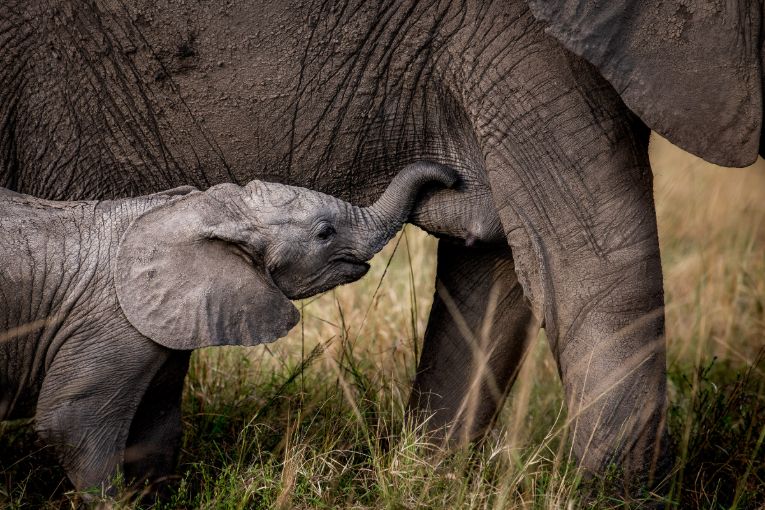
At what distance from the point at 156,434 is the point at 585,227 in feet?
4.54

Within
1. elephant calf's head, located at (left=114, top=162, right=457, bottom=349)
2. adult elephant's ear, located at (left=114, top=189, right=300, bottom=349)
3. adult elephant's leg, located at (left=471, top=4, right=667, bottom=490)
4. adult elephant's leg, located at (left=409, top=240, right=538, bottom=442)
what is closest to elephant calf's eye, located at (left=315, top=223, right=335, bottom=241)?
elephant calf's head, located at (left=114, top=162, right=457, bottom=349)

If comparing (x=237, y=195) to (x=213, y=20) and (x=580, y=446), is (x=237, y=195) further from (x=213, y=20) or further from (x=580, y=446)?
(x=580, y=446)

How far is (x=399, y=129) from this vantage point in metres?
3.87

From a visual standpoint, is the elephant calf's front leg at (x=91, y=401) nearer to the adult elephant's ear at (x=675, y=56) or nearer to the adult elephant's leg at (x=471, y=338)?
the adult elephant's leg at (x=471, y=338)

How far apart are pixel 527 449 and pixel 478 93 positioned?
1112 millimetres

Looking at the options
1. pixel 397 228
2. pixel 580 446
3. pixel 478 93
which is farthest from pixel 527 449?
pixel 478 93

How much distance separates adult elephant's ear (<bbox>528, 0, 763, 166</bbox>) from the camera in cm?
344

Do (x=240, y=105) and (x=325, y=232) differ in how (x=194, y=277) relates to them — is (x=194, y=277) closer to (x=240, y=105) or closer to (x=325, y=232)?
(x=325, y=232)

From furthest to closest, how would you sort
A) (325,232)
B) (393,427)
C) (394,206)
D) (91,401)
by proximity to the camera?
(393,427) < (394,206) < (325,232) < (91,401)

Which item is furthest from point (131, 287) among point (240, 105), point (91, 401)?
point (240, 105)

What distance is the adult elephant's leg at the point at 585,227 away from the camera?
360cm

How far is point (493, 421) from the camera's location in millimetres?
4418

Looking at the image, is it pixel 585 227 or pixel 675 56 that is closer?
pixel 675 56

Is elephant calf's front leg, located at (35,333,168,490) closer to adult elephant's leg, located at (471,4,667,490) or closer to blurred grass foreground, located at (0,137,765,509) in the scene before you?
blurred grass foreground, located at (0,137,765,509)
